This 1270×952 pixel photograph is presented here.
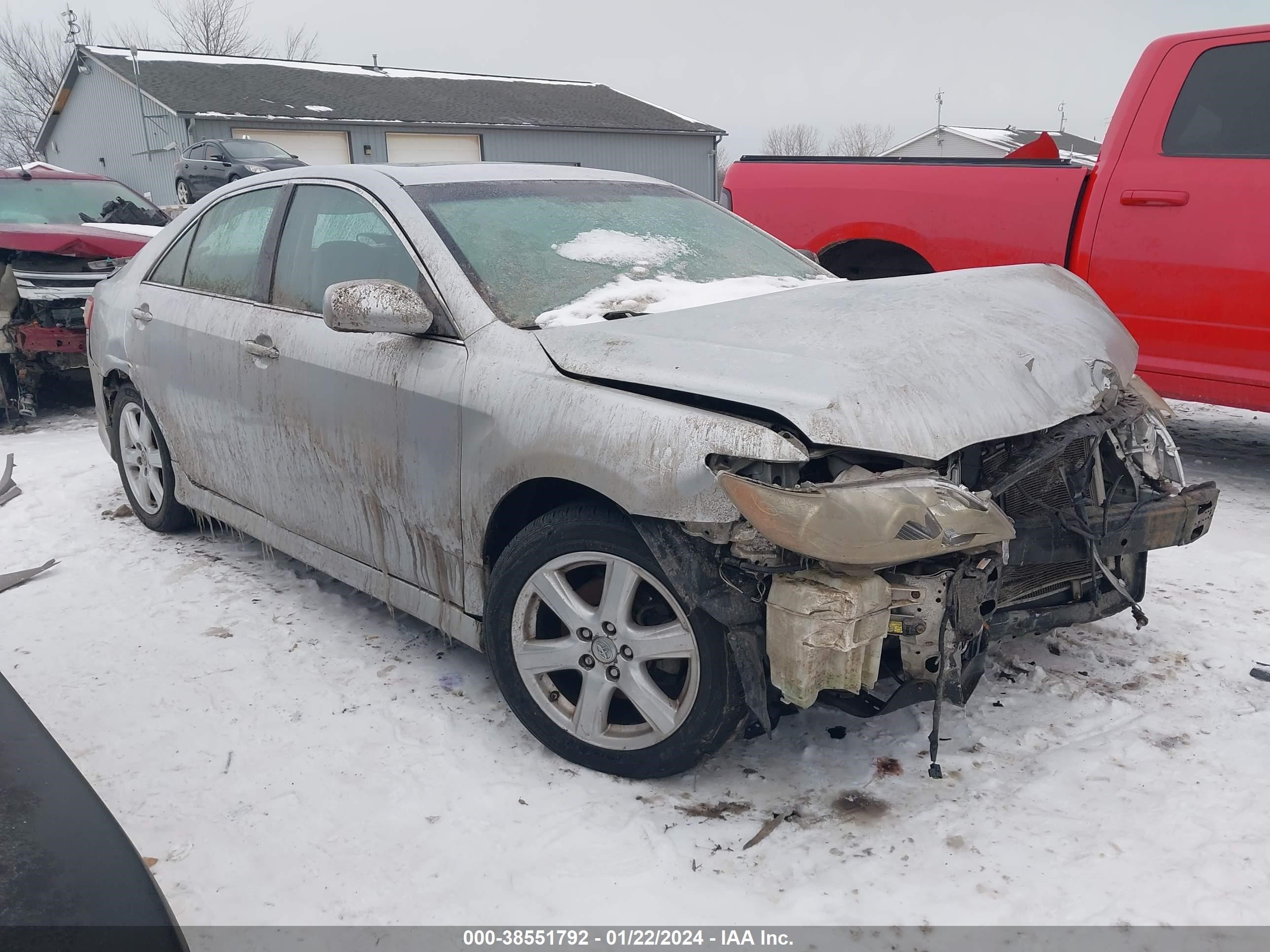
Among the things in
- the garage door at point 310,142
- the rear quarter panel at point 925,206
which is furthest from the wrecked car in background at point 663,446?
the garage door at point 310,142

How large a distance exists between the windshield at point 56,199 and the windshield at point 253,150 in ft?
37.4

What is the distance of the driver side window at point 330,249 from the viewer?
10.8 feet

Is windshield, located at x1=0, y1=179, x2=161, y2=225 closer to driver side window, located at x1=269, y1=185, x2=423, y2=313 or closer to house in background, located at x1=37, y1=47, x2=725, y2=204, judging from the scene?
driver side window, located at x1=269, y1=185, x2=423, y2=313

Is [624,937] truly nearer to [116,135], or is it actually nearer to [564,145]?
[564,145]

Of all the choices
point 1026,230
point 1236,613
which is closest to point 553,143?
point 1026,230

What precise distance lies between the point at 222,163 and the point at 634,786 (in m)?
20.4

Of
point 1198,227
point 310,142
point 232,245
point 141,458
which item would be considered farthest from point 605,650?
point 310,142

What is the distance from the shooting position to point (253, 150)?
68.4 feet

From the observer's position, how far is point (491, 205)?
3.42 m

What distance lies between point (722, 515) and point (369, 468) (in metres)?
1.46

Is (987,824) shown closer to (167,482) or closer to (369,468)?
(369,468)

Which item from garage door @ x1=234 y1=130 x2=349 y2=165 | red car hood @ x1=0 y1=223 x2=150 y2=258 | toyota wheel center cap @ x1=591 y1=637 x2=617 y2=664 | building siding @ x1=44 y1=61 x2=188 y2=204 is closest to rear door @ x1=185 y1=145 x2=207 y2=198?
building siding @ x1=44 y1=61 x2=188 y2=204

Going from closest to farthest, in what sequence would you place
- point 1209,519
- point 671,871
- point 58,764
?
1. point 58,764
2. point 671,871
3. point 1209,519

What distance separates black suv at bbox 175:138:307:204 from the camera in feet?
65.0
